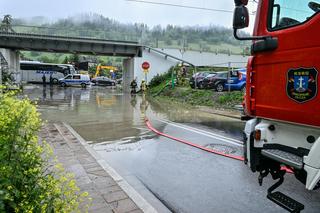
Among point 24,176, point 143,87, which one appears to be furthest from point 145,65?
point 24,176

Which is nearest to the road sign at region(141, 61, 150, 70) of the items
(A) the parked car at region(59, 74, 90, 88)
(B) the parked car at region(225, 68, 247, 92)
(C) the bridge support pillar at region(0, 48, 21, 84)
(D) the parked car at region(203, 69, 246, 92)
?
(A) the parked car at region(59, 74, 90, 88)

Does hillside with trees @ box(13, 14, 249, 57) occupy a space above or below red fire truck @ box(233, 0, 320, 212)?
above

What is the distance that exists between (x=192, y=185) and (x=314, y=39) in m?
2.92

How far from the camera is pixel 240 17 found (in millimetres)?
3139

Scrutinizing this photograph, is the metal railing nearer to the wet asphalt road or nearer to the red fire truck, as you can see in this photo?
the wet asphalt road

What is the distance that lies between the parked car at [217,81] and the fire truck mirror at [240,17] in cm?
1679

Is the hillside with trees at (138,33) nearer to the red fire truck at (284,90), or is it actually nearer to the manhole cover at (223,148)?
the manhole cover at (223,148)

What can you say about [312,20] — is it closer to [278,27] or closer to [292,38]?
[292,38]

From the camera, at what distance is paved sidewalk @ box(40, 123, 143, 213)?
11.6 ft

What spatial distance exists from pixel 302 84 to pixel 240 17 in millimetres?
1028

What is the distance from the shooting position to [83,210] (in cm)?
339

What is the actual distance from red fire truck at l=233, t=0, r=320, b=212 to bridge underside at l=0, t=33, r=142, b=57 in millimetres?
32332

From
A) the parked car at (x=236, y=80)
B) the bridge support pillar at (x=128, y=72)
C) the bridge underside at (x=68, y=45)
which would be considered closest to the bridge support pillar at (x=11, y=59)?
the bridge underside at (x=68, y=45)

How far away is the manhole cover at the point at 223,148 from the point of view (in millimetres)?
6746
